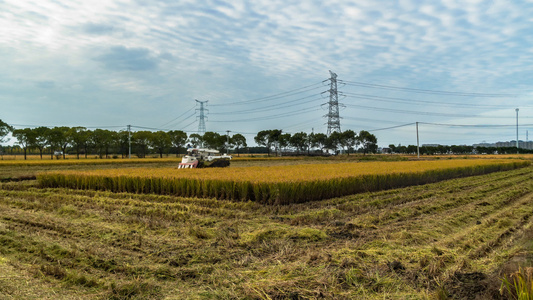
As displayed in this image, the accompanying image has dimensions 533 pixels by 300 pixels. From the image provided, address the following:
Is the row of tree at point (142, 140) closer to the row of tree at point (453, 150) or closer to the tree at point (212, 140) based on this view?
the tree at point (212, 140)

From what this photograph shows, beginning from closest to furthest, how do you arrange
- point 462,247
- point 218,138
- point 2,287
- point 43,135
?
point 2,287, point 462,247, point 43,135, point 218,138

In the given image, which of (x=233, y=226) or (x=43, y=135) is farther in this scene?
(x=43, y=135)

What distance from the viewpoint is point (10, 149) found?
102 meters

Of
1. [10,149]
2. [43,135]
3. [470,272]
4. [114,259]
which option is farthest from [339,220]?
[10,149]

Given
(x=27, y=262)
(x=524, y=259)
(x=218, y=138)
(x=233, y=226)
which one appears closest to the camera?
(x=524, y=259)

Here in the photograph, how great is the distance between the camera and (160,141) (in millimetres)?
82938

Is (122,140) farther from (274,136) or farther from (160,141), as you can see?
(274,136)

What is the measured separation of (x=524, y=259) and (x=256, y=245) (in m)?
4.51

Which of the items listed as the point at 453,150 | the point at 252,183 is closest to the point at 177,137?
the point at 252,183

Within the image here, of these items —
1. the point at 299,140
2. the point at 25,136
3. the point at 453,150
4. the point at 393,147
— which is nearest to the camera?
the point at 25,136

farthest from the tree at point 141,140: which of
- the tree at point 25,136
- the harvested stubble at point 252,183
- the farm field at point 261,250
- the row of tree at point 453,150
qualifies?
the row of tree at point 453,150

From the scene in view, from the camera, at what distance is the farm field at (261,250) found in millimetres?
4367

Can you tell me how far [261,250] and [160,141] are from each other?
268 feet

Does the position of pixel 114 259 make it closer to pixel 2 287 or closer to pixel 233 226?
pixel 2 287
